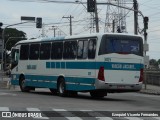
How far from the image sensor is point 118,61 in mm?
25016

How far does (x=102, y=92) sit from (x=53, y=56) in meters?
3.53

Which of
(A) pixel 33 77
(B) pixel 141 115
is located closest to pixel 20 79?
(A) pixel 33 77

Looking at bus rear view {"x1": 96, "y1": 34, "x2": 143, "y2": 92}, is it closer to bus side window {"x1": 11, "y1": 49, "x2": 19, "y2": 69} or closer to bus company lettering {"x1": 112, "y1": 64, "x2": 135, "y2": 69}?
bus company lettering {"x1": 112, "y1": 64, "x2": 135, "y2": 69}

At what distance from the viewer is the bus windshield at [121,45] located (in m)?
24.6

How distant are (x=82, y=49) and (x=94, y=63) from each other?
1.33 m

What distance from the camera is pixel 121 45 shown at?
82.4 feet

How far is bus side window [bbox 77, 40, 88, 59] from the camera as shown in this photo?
25500 millimetres

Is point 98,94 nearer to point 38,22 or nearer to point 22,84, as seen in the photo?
point 22,84

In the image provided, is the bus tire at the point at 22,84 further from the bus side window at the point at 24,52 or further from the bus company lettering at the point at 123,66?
the bus company lettering at the point at 123,66

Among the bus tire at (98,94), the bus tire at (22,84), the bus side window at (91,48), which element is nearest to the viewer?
the bus side window at (91,48)

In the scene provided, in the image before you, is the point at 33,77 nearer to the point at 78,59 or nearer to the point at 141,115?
the point at 78,59

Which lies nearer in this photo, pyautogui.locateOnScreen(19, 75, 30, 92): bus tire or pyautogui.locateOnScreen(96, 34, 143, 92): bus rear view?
pyautogui.locateOnScreen(96, 34, 143, 92): bus rear view

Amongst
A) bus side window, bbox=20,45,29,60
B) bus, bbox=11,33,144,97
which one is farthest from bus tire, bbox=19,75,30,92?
bus, bbox=11,33,144,97

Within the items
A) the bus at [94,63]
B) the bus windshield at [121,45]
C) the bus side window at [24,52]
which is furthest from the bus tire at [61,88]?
the bus side window at [24,52]
